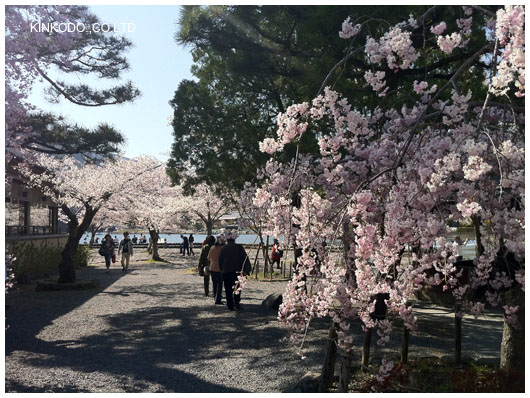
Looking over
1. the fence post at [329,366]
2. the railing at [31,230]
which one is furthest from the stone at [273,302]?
the railing at [31,230]

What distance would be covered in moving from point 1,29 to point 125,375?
4.10 m

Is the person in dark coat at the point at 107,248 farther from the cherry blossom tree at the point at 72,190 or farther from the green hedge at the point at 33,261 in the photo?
the green hedge at the point at 33,261

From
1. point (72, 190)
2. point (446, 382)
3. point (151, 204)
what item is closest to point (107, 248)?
point (72, 190)

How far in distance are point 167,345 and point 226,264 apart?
2.87 metres

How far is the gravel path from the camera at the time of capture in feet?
19.3

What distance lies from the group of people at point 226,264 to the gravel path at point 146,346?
1.04ft

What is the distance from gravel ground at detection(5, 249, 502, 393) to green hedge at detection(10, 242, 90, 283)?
119 inches

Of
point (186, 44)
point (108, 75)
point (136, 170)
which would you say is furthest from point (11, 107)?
point (136, 170)

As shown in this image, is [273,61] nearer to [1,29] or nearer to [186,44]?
[186,44]

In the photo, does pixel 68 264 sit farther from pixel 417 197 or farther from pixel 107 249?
pixel 417 197

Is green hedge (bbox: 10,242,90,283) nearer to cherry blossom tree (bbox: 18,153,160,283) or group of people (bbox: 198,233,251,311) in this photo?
cherry blossom tree (bbox: 18,153,160,283)

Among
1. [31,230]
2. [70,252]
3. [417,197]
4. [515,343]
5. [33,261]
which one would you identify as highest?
[417,197]

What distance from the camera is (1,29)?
17.2ft

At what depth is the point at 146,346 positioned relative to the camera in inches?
311
